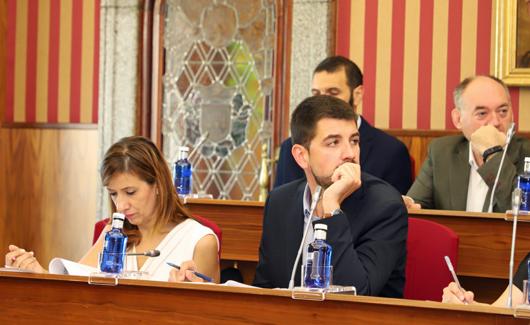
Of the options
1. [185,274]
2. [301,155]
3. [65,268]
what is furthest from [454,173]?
[65,268]

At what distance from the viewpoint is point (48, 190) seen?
23.5ft

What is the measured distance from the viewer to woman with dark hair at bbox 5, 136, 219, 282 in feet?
11.5

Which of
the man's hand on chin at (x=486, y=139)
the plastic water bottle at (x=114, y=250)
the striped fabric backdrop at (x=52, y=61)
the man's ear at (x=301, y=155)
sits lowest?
the plastic water bottle at (x=114, y=250)

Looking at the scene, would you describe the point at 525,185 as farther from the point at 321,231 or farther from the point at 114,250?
the point at 114,250

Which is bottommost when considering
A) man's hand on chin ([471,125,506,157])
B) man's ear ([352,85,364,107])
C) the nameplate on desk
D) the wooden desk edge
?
the wooden desk edge

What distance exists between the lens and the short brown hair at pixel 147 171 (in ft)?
11.8

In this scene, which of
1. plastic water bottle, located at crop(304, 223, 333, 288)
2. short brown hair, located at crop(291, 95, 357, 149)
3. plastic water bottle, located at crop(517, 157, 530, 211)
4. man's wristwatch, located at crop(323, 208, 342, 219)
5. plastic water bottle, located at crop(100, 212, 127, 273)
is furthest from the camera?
plastic water bottle, located at crop(517, 157, 530, 211)

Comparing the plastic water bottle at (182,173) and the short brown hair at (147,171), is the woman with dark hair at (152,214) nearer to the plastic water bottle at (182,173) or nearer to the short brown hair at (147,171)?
the short brown hair at (147,171)

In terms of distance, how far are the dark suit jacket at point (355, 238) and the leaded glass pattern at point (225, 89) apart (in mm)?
3010

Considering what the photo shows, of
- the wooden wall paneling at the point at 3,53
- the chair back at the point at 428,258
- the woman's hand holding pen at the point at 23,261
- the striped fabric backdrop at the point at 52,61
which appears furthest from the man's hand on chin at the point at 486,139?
the wooden wall paneling at the point at 3,53

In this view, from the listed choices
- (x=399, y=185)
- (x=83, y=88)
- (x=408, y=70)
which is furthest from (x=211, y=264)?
(x=83, y=88)

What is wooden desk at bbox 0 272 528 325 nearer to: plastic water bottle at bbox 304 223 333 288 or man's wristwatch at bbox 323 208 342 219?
plastic water bottle at bbox 304 223 333 288

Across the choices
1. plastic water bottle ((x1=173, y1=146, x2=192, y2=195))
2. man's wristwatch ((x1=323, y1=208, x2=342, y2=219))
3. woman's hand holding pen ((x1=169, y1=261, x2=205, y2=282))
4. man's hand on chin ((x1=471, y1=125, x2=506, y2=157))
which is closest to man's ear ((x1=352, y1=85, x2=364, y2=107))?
man's hand on chin ((x1=471, y1=125, x2=506, y2=157))

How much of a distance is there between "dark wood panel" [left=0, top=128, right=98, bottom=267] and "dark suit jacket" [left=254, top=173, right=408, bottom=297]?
3637 mm
